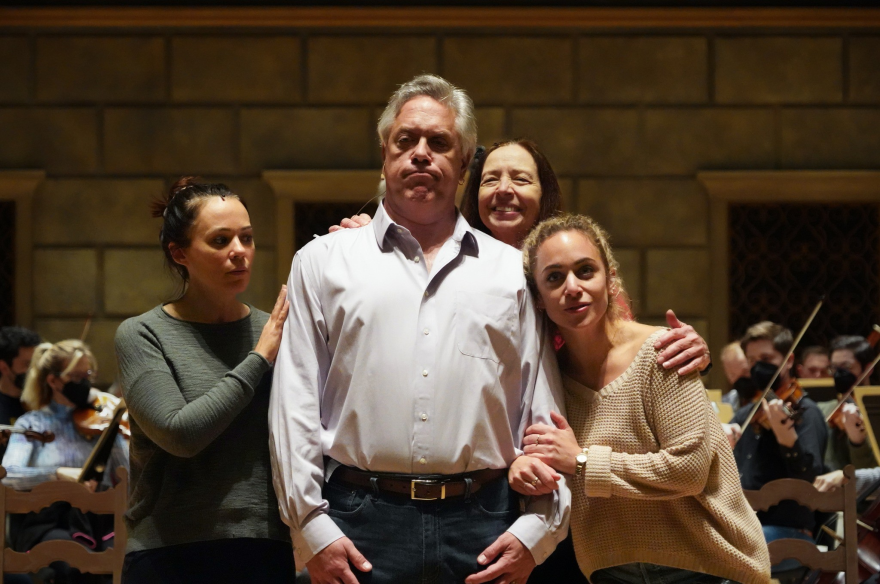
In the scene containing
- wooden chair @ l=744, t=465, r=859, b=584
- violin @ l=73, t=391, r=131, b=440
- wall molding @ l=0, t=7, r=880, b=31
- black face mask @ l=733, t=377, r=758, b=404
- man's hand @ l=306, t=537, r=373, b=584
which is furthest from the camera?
wall molding @ l=0, t=7, r=880, b=31

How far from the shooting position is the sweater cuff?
1947 mm

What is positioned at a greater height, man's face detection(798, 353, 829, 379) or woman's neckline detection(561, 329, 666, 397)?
woman's neckline detection(561, 329, 666, 397)

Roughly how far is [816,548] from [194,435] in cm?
204

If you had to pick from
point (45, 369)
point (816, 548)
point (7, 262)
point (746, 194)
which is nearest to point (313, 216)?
point (7, 262)

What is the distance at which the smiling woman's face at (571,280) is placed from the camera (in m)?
2.00

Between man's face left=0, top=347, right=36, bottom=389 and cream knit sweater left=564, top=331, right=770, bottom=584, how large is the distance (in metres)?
3.65

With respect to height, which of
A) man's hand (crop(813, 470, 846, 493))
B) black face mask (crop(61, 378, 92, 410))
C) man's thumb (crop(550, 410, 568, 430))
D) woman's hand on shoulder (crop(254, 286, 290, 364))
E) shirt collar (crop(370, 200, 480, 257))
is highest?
shirt collar (crop(370, 200, 480, 257))

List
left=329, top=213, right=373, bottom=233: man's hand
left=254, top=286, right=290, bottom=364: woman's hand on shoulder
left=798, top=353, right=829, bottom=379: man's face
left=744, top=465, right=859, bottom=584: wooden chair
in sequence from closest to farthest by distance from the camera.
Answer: left=254, top=286, right=290, bottom=364: woman's hand on shoulder
left=329, top=213, right=373, bottom=233: man's hand
left=744, top=465, right=859, bottom=584: wooden chair
left=798, top=353, right=829, bottom=379: man's face

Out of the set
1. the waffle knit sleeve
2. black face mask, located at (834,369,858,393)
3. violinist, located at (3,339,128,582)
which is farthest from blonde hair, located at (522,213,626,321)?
black face mask, located at (834,369,858,393)

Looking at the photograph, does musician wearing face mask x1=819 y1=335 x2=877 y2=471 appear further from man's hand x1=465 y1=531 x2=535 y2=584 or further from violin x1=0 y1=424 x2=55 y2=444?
violin x1=0 y1=424 x2=55 y2=444

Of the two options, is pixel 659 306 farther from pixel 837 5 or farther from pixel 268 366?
pixel 268 366

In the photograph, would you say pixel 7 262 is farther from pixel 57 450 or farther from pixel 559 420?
pixel 559 420

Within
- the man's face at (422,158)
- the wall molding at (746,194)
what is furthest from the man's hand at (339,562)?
the wall molding at (746,194)

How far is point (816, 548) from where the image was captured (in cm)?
303
